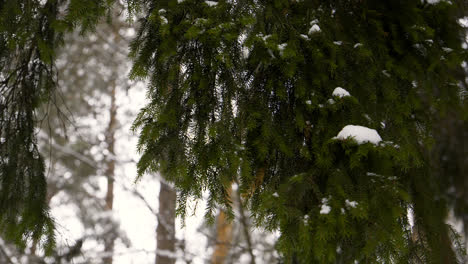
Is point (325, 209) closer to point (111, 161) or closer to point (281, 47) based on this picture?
point (281, 47)

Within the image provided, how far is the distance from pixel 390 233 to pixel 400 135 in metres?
0.58

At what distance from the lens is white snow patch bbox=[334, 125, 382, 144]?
1.73m

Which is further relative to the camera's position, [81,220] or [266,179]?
[81,220]

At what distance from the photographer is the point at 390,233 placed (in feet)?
5.43

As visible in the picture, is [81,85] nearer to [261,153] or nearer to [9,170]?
[9,170]

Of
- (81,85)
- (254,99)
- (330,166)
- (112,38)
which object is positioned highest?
(112,38)

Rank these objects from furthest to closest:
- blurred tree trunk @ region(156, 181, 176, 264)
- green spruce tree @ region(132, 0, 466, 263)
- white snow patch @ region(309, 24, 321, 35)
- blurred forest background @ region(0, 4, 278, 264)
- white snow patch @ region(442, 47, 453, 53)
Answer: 1. blurred forest background @ region(0, 4, 278, 264)
2. blurred tree trunk @ region(156, 181, 176, 264)
3. white snow patch @ region(442, 47, 453, 53)
4. white snow patch @ region(309, 24, 321, 35)
5. green spruce tree @ region(132, 0, 466, 263)

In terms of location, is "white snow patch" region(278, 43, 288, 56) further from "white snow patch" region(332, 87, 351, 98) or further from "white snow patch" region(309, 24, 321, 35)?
"white snow patch" region(332, 87, 351, 98)

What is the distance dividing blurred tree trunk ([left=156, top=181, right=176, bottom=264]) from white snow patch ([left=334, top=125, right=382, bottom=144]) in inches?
209

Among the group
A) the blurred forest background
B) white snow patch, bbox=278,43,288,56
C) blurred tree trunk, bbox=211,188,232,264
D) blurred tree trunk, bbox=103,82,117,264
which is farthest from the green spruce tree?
blurred tree trunk, bbox=103,82,117,264

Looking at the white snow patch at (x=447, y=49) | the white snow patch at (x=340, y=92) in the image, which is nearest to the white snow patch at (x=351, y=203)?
the white snow patch at (x=340, y=92)

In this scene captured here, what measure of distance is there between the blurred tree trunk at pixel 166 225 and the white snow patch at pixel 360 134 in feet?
17.4

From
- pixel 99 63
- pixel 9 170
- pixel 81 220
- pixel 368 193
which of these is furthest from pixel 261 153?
pixel 81 220

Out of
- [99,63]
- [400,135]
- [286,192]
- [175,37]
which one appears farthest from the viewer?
[99,63]
